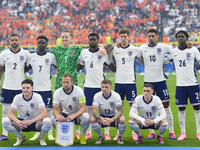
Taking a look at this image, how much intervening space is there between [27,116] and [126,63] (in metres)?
2.20

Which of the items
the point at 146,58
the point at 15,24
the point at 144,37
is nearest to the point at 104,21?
the point at 144,37

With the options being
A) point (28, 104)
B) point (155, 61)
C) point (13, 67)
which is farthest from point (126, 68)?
point (13, 67)

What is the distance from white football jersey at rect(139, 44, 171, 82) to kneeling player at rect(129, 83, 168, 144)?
2.00ft

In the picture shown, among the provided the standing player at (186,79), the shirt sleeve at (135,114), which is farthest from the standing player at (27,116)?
the standing player at (186,79)

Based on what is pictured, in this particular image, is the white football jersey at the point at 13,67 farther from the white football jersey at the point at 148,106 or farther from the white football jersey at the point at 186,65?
the white football jersey at the point at 186,65

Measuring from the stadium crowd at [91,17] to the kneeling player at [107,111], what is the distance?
65.5 ft

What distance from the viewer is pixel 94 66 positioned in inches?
245

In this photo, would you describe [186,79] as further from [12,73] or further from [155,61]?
[12,73]

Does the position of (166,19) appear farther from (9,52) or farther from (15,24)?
(9,52)

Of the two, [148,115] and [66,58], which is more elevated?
[66,58]

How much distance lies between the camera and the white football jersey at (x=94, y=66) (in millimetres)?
6215

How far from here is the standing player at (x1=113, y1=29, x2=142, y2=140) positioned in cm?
618

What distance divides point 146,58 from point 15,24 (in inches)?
932

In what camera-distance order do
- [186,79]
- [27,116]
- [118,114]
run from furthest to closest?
[186,79], [27,116], [118,114]
